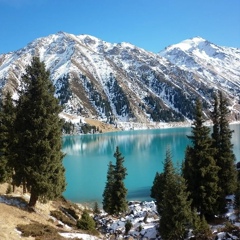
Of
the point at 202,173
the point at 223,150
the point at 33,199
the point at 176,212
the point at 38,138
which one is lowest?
the point at 176,212

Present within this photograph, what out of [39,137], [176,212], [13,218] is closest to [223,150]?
[176,212]

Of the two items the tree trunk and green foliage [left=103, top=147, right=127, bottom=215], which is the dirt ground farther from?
green foliage [left=103, top=147, right=127, bottom=215]

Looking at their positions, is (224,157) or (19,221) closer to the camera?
(19,221)

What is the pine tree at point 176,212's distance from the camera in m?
32.5

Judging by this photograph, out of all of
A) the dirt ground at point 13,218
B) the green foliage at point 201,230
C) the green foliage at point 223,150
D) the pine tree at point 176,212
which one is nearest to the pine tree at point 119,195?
the green foliage at point 223,150

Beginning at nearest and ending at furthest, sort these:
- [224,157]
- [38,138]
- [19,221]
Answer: [19,221] < [38,138] < [224,157]

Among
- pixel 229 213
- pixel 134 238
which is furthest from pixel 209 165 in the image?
pixel 134 238

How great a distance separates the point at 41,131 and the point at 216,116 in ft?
82.4

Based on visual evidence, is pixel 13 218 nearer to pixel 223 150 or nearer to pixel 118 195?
pixel 223 150

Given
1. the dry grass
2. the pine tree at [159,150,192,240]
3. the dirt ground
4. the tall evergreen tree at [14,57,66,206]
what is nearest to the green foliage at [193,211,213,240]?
Answer: the pine tree at [159,150,192,240]

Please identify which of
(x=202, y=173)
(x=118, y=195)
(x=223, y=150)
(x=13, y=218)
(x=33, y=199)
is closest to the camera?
(x=13, y=218)

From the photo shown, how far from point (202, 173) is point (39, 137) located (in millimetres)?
19225

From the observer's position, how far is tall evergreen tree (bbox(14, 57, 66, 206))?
3077cm

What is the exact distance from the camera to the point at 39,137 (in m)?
31.2
